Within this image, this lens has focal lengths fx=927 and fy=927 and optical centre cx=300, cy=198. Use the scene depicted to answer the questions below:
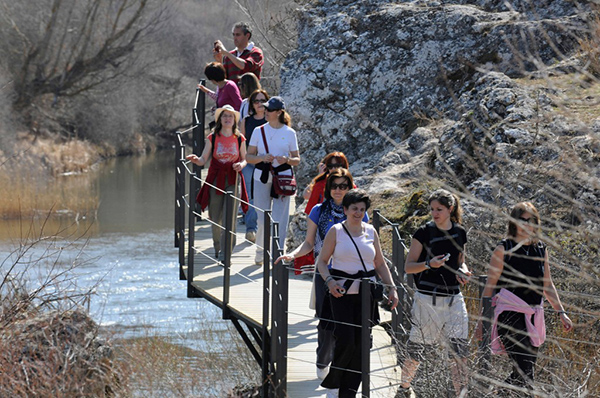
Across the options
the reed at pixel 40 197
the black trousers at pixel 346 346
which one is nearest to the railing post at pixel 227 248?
the black trousers at pixel 346 346

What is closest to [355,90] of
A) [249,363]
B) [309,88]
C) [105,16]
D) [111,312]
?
[309,88]

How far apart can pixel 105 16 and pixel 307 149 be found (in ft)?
121

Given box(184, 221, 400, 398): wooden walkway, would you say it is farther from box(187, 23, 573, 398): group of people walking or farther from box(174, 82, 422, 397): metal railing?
box(187, 23, 573, 398): group of people walking

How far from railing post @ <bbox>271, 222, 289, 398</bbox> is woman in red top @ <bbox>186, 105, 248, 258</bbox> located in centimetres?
169

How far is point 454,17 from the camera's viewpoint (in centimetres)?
1196

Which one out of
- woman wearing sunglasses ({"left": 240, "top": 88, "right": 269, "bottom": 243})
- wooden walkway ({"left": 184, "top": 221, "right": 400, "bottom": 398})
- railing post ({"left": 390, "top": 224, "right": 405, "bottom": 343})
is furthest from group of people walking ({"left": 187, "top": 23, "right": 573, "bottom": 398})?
woman wearing sunglasses ({"left": 240, "top": 88, "right": 269, "bottom": 243})

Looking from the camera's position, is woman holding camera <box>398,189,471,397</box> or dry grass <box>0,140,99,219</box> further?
dry grass <box>0,140,99,219</box>

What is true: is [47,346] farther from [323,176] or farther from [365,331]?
[365,331]

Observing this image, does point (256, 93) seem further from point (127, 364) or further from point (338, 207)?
point (127, 364)

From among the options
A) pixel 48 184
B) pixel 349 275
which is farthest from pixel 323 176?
pixel 48 184

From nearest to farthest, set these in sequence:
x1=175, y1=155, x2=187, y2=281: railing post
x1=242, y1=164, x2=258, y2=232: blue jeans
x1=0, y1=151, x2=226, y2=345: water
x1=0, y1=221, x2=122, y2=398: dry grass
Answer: x1=0, y1=221, x2=122, y2=398: dry grass < x1=175, y1=155, x2=187, y2=281: railing post < x1=242, y1=164, x2=258, y2=232: blue jeans < x1=0, y1=151, x2=226, y2=345: water

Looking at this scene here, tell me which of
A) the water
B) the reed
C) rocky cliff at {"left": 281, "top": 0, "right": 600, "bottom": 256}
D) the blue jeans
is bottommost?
the water

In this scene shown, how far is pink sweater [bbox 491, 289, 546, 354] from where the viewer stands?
6.22 m

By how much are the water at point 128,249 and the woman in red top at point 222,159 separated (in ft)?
7.33
